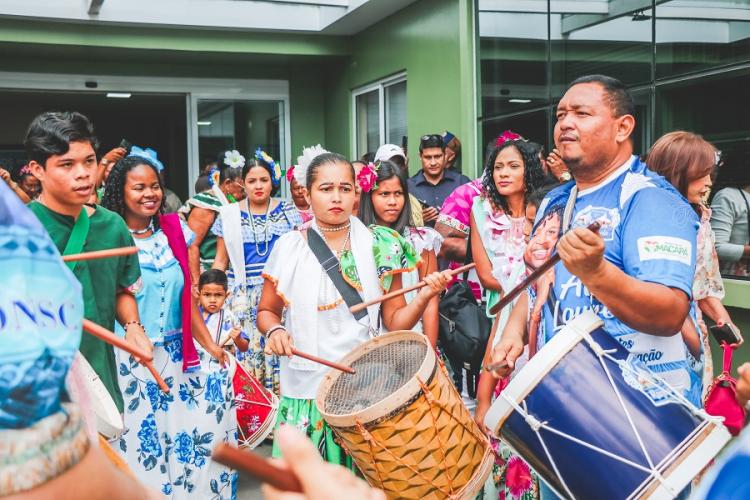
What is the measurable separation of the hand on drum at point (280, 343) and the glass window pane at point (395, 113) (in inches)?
251

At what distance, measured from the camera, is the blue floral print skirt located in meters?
3.66

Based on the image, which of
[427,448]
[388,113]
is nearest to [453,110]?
[388,113]

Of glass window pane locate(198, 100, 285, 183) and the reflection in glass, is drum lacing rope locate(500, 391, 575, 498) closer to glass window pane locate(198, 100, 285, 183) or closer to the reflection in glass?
glass window pane locate(198, 100, 285, 183)

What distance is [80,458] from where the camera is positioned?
93cm

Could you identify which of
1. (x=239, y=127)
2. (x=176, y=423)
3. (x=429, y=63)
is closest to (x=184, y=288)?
(x=176, y=423)

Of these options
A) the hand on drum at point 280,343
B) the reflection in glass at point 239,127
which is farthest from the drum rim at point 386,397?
the reflection in glass at point 239,127

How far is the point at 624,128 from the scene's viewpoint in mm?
2414

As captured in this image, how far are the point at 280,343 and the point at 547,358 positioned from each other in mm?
1229

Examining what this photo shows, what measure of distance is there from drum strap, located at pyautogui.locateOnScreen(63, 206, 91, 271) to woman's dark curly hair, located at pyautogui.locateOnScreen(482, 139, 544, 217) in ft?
7.31

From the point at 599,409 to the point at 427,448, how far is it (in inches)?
27.6

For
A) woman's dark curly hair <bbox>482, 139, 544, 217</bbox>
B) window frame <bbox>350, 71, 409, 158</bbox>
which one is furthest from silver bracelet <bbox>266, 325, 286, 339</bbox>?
window frame <bbox>350, 71, 409, 158</bbox>

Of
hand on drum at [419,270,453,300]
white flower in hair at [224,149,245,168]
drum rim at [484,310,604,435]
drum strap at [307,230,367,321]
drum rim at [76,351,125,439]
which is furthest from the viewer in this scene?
white flower in hair at [224,149,245,168]

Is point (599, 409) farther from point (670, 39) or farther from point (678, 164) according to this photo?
point (670, 39)

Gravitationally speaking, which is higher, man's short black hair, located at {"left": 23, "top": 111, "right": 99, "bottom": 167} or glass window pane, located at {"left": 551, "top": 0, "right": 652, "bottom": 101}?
glass window pane, located at {"left": 551, "top": 0, "right": 652, "bottom": 101}
